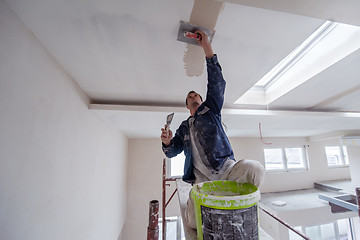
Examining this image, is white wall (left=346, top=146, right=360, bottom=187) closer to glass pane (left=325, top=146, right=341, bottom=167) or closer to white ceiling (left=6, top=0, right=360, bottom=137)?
glass pane (left=325, top=146, right=341, bottom=167)

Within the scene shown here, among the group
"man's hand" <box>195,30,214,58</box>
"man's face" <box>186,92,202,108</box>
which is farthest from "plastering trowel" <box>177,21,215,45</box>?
"man's face" <box>186,92,202,108</box>

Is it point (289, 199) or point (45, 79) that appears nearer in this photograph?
point (45, 79)

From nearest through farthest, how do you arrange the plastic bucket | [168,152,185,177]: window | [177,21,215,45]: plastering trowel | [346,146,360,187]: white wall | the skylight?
1. the plastic bucket
2. [177,21,215,45]: plastering trowel
3. the skylight
4. [346,146,360,187]: white wall
5. [168,152,185,177]: window

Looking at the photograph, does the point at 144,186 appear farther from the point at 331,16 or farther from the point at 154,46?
the point at 331,16

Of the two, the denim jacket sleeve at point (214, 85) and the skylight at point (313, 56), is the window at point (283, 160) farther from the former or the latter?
the denim jacket sleeve at point (214, 85)

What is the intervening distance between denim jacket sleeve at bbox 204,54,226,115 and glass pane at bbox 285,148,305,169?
584 cm

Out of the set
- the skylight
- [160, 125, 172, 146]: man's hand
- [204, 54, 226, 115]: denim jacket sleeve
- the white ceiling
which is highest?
the skylight

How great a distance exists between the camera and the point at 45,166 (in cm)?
105

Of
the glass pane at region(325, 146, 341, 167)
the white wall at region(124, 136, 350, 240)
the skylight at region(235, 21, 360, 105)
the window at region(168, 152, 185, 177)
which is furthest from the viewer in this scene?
the glass pane at region(325, 146, 341, 167)

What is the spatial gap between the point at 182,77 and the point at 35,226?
1487mm

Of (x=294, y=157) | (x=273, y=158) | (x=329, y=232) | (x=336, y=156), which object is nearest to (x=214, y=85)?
(x=273, y=158)

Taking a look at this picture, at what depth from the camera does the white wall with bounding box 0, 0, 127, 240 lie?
738mm

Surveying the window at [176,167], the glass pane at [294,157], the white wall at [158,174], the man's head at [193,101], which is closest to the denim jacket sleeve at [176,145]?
the man's head at [193,101]

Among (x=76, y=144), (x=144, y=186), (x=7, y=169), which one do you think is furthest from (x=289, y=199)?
(x=7, y=169)
